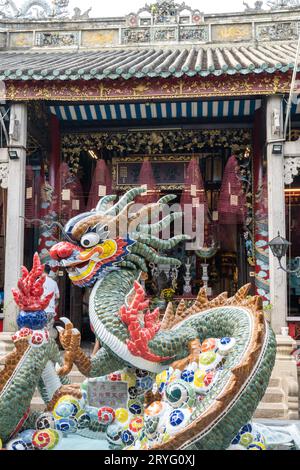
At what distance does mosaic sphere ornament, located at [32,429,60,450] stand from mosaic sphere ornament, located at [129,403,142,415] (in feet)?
2.01

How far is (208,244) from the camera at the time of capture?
943 cm

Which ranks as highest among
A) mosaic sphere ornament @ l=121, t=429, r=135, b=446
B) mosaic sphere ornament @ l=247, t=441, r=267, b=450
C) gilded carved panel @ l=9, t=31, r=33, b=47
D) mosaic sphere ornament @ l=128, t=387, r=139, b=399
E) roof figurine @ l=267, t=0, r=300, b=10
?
roof figurine @ l=267, t=0, r=300, b=10

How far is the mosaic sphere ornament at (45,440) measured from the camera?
144 inches

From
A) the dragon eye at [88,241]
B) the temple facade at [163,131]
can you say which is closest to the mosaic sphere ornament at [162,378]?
the dragon eye at [88,241]

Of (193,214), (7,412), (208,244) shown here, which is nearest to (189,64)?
(193,214)

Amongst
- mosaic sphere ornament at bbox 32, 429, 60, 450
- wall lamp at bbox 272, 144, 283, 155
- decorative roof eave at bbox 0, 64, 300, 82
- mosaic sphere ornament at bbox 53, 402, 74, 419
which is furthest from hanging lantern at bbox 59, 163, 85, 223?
mosaic sphere ornament at bbox 32, 429, 60, 450

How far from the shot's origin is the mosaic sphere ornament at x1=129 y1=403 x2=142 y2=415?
13.1 feet

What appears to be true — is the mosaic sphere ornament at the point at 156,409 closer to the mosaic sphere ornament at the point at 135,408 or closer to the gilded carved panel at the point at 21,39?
the mosaic sphere ornament at the point at 135,408

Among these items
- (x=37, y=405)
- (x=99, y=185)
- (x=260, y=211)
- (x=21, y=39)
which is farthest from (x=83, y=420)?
(x=21, y=39)

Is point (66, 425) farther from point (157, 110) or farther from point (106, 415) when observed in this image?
point (157, 110)

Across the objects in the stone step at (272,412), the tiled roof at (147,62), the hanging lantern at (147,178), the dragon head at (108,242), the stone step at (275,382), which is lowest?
the stone step at (272,412)

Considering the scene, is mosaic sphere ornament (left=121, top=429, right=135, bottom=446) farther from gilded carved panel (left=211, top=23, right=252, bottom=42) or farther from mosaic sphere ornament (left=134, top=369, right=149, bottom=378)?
gilded carved panel (left=211, top=23, right=252, bottom=42)

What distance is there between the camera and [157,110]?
29.2 feet

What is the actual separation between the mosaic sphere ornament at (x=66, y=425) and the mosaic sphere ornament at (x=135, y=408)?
445mm
